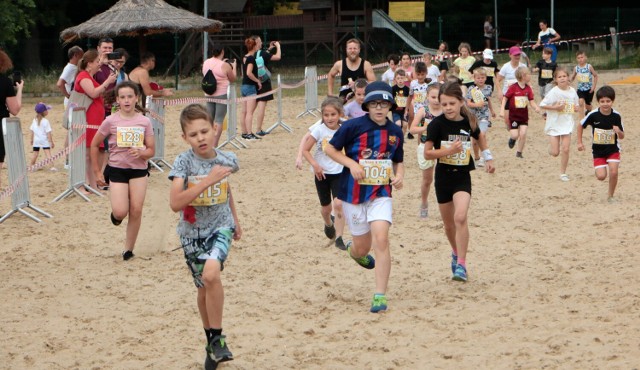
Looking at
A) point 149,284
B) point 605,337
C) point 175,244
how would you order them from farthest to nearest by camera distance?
point 175,244, point 149,284, point 605,337

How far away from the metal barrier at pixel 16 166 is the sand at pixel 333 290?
0.16 meters

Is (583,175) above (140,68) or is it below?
below

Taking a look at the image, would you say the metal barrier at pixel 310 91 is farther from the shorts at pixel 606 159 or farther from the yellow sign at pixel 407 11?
the yellow sign at pixel 407 11

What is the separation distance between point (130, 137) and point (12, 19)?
2708cm

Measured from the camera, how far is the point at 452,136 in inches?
368

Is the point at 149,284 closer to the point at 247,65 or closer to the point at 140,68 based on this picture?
the point at 140,68

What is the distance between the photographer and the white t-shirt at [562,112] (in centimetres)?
1538

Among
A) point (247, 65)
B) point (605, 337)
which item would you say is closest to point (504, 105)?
point (247, 65)

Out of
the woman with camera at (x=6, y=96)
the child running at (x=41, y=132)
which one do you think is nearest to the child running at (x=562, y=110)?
the woman with camera at (x=6, y=96)

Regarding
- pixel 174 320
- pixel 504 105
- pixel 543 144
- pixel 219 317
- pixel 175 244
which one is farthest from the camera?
pixel 543 144

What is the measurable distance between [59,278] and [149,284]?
0.98 meters

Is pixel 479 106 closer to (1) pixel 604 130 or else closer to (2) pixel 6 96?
(1) pixel 604 130

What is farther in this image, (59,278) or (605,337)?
(59,278)

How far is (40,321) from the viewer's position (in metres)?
8.45
